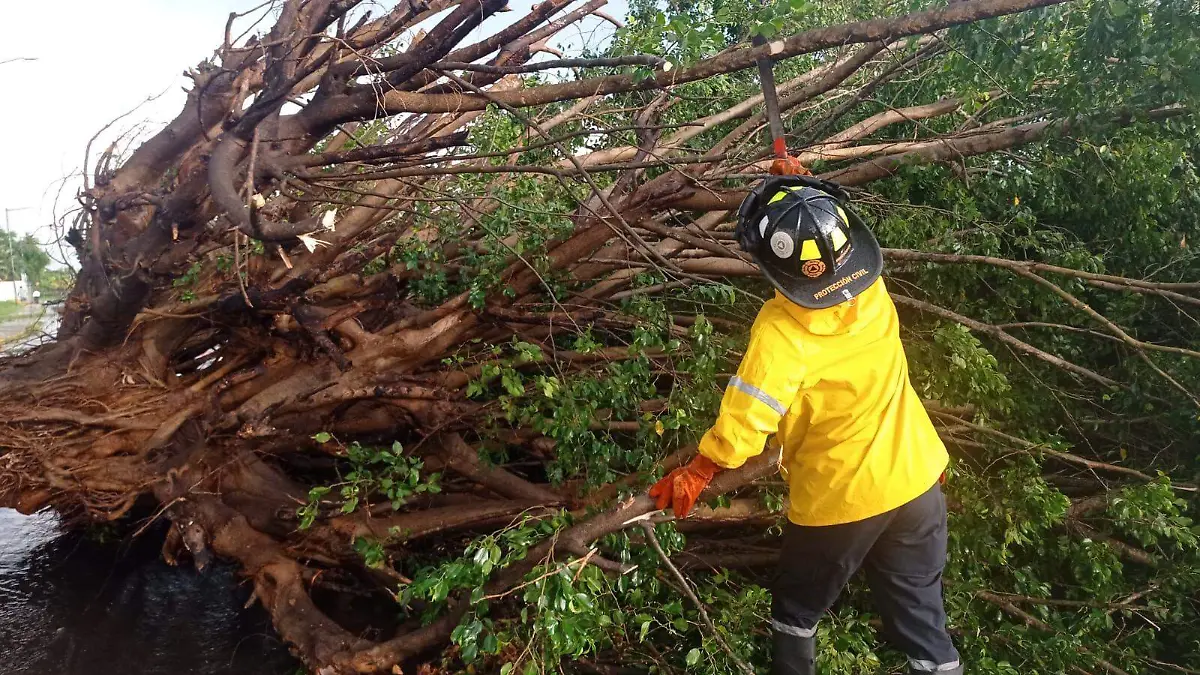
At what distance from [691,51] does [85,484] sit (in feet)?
12.9

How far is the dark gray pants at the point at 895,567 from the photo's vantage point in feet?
7.31

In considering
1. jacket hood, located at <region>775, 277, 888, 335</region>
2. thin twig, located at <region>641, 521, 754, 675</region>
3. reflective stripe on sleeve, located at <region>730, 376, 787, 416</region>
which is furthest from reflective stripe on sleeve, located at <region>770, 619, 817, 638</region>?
jacket hood, located at <region>775, 277, 888, 335</region>

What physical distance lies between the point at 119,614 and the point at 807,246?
4.63 metres

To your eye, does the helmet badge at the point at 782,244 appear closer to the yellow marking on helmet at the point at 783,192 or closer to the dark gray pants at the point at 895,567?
the yellow marking on helmet at the point at 783,192

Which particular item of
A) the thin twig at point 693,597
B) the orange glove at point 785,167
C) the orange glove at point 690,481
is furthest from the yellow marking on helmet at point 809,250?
the thin twig at point 693,597

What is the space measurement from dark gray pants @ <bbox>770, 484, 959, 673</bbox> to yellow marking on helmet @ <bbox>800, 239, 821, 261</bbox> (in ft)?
2.88

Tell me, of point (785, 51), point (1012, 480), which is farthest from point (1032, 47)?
point (1012, 480)

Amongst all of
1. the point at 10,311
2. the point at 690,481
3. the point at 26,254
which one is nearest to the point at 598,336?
the point at 690,481

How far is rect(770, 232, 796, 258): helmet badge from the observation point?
1.99m

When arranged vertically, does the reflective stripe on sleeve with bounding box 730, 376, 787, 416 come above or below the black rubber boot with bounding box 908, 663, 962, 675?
above

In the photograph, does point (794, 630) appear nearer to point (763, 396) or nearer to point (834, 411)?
point (834, 411)

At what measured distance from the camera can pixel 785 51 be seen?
105 inches

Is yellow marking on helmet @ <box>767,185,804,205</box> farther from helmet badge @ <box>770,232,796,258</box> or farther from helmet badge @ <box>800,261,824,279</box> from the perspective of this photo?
helmet badge @ <box>800,261,824,279</box>

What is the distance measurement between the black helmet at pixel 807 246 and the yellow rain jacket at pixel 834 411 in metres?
0.09
